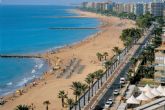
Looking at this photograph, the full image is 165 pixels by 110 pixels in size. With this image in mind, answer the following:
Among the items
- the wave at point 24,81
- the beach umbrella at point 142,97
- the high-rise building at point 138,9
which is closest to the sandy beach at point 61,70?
the wave at point 24,81

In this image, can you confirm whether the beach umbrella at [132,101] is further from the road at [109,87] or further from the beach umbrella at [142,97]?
the road at [109,87]

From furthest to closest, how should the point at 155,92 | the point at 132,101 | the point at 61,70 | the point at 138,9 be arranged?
the point at 138,9
the point at 61,70
the point at 155,92
the point at 132,101

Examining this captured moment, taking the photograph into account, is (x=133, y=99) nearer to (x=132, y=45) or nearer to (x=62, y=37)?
(x=132, y=45)

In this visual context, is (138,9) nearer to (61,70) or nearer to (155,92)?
(61,70)

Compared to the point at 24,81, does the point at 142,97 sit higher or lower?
higher

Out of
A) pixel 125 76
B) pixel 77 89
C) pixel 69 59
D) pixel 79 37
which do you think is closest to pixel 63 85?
pixel 125 76

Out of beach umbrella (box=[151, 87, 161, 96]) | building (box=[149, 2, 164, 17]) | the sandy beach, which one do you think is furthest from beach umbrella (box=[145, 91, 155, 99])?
building (box=[149, 2, 164, 17])

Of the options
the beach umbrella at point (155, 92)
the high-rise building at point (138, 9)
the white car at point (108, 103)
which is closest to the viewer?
the white car at point (108, 103)

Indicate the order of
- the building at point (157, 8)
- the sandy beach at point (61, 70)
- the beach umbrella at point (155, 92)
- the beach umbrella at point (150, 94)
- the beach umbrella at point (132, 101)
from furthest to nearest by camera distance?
the building at point (157, 8) → the sandy beach at point (61, 70) → the beach umbrella at point (155, 92) → the beach umbrella at point (150, 94) → the beach umbrella at point (132, 101)

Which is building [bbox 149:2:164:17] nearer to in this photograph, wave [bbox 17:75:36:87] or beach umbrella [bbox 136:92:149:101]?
wave [bbox 17:75:36:87]

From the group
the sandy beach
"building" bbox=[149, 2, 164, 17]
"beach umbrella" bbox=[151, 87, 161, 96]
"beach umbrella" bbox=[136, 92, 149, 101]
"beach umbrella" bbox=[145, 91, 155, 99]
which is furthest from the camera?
"building" bbox=[149, 2, 164, 17]

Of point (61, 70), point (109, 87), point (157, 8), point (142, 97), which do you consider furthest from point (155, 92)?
point (157, 8)

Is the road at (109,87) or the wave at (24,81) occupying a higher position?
the road at (109,87)
